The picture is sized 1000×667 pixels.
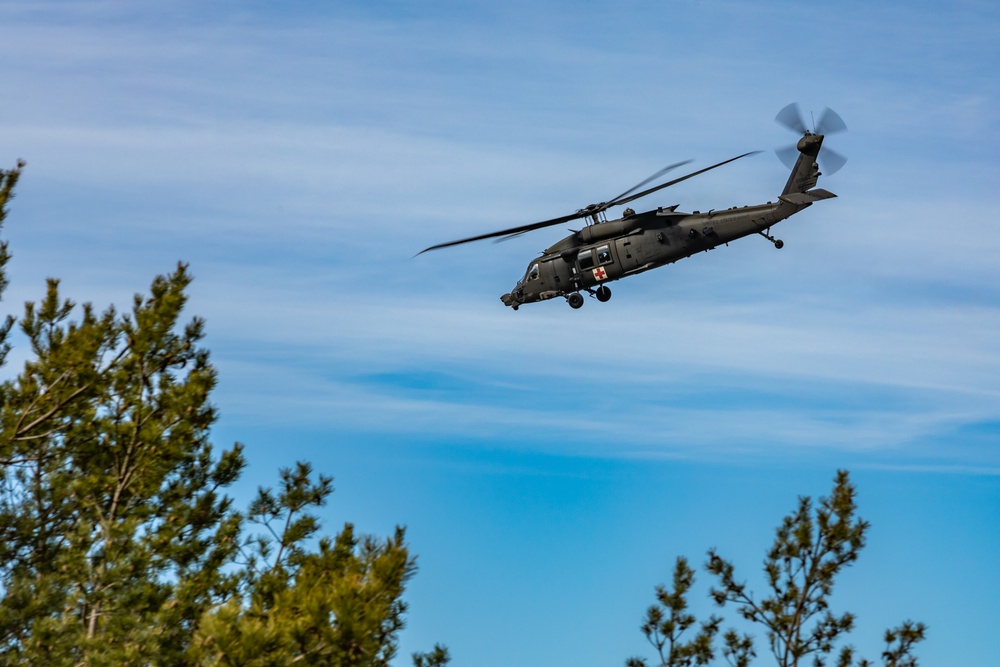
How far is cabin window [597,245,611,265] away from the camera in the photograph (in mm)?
37750

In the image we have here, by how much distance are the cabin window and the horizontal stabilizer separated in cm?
584

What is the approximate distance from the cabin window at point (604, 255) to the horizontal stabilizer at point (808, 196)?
19.1ft

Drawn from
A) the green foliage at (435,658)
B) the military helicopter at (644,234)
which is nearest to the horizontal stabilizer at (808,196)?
the military helicopter at (644,234)

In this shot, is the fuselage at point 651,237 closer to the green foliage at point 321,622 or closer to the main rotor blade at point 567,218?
the main rotor blade at point 567,218

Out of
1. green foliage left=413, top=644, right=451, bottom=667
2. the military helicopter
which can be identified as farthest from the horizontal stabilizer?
green foliage left=413, top=644, right=451, bottom=667

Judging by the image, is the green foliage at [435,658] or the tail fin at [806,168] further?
the tail fin at [806,168]

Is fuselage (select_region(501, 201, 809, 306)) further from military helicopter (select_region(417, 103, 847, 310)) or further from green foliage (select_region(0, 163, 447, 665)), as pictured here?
green foliage (select_region(0, 163, 447, 665))

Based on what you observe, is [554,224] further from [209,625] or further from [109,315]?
[209,625]

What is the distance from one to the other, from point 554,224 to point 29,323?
22.0m

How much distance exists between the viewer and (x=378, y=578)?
10.9 metres

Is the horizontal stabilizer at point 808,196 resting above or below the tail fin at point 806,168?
below

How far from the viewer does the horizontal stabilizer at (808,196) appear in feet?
112

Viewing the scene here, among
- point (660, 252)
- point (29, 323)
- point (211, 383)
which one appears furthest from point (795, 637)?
point (660, 252)

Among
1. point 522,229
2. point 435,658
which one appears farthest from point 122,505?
point 522,229
